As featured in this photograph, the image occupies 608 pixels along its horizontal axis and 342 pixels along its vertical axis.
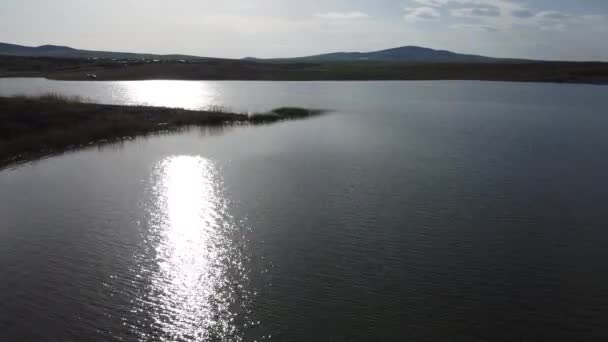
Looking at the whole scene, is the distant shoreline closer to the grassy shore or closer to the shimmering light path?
the grassy shore

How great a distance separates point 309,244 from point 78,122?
26.4 metres

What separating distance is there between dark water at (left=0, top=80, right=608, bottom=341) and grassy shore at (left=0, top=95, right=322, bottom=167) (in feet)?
7.96

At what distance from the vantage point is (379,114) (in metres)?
46.8

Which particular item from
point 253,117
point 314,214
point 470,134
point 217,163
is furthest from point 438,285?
point 253,117

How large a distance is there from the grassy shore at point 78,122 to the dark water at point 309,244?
7.96ft

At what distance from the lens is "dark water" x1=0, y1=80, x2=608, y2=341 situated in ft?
35.2

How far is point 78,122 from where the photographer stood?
34.8 metres

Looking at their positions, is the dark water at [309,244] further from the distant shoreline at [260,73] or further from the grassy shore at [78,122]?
the distant shoreline at [260,73]

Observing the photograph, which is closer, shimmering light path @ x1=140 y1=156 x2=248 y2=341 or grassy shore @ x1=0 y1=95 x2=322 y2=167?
shimmering light path @ x1=140 y1=156 x2=248 y2=341

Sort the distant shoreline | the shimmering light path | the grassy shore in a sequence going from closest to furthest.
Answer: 1. the shimmering light path
2. the grassy shore
3. the distant shoreline

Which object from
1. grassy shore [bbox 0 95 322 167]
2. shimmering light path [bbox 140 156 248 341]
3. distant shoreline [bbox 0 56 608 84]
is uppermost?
distant shoreline [bbox 0 56 608 84]

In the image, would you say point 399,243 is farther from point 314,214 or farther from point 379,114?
point 379,114

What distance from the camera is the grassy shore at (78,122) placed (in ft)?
93.7

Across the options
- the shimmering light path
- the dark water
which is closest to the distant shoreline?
the dark water
